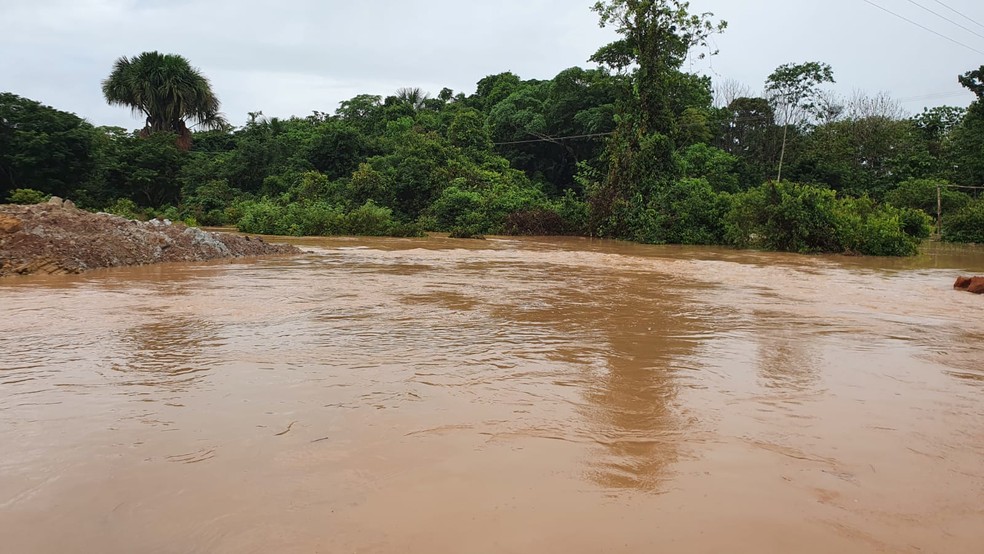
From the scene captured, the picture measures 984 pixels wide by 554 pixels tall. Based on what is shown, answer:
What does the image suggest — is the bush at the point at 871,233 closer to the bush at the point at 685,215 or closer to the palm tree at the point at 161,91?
the bush at the point at 685,215

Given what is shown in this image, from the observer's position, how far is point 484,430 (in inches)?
128

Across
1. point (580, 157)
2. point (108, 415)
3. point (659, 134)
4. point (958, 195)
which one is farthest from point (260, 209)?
point (958, 195)

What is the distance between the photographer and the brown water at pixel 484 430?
2.28 m

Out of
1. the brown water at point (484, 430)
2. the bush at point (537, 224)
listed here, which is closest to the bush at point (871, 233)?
the bush at point (537, 224)

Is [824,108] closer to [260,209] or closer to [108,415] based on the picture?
[260,209]

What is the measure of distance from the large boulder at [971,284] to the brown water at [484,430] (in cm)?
284

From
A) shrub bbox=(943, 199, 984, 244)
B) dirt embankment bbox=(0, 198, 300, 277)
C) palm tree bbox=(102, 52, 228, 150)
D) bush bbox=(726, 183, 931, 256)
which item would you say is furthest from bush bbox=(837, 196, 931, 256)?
palm tree bbox=(102, 52, 228, 150)

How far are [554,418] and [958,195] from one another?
3183 cm

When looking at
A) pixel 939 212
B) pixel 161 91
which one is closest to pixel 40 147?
pixel 161 91

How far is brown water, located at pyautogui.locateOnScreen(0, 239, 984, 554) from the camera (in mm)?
2277

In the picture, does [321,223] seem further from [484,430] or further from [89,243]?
[484,430]

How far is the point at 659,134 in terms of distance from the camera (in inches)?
962

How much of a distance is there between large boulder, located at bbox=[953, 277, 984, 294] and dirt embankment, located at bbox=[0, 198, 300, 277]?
13.7 metres

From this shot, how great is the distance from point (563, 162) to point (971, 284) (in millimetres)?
29366
